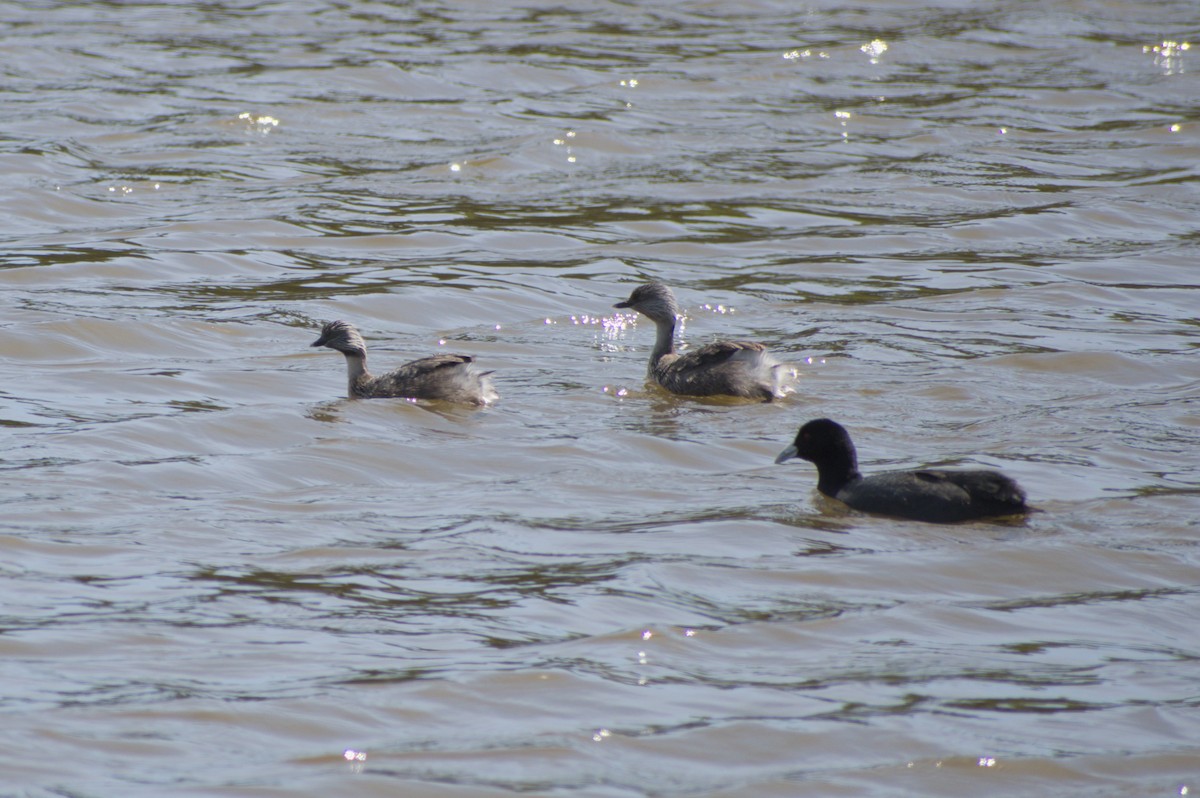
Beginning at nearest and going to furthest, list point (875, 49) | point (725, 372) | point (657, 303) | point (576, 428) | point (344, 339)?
1. point (576, 428)
2. point (344, 339)
3. point (725, 372)
4. point (657, 303)
5. point (875, 49)

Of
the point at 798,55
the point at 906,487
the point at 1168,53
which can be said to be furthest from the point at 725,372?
the point at 1168,53

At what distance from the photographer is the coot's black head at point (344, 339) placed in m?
11.3

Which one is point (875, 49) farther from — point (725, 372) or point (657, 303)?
point (725, 372)

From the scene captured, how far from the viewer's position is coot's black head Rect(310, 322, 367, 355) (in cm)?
1129

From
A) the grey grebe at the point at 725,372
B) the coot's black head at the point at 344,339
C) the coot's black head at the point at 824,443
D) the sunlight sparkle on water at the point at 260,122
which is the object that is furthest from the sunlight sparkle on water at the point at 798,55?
the coot's black head at the point at 824,443

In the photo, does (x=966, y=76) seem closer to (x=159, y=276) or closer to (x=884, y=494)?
(x=159, y=276)

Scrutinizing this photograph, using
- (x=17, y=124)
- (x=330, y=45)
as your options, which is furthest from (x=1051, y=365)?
(x=330, y=45)

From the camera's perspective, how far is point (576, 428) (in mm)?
10523

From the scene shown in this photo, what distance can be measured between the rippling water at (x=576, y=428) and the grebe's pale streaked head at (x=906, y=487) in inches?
4.2

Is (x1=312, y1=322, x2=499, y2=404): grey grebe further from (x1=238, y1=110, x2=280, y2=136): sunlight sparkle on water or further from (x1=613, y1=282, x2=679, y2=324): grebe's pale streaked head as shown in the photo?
(x1=238, y1=110, x2=280, y2=136): sunlight sparkle on water

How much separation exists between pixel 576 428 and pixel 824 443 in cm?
179

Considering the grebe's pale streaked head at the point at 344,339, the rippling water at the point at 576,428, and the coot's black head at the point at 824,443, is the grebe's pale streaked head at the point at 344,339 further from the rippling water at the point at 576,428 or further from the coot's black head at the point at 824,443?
the coot's black head at the point at 824,443

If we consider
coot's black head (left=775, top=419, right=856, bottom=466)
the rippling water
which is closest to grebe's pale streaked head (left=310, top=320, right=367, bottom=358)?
the rippling water

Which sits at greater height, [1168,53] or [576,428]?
[1168,53]
